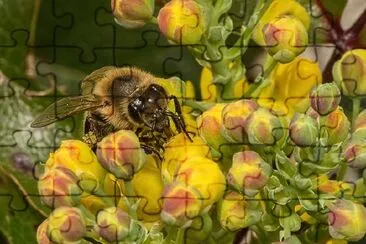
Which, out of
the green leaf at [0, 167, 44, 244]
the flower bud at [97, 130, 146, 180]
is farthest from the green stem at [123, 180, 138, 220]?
the green leaf at [0, 167, 44, 244]

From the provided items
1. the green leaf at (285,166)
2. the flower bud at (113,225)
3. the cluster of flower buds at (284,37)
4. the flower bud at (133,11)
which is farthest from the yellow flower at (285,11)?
the flower bud at (113,225)

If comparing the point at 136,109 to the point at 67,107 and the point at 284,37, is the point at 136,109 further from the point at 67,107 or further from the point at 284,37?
the point at 284,37

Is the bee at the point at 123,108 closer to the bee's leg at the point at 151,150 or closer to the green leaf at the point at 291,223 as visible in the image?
the bee's leg at the point at 151,150

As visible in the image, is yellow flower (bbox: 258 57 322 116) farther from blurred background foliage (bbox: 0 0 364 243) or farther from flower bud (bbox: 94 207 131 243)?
flower bud (bbox: 94 207 131 243)

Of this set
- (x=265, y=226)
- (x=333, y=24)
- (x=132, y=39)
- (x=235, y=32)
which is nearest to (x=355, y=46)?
(x=333, y=24)

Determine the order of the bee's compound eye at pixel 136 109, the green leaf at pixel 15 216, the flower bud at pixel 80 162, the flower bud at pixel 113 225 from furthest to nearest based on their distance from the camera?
1. the green leaf at pixel 15 216
2. the bee's compound eye at pixel 136 109
3. the flower bud at pixel 80 162
4. the flower bud at pixel 113 225

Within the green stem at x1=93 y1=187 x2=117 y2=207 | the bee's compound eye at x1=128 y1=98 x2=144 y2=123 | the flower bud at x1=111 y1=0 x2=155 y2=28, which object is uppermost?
the flower bud at x1=111 y1=0 x2=155 y2=28
